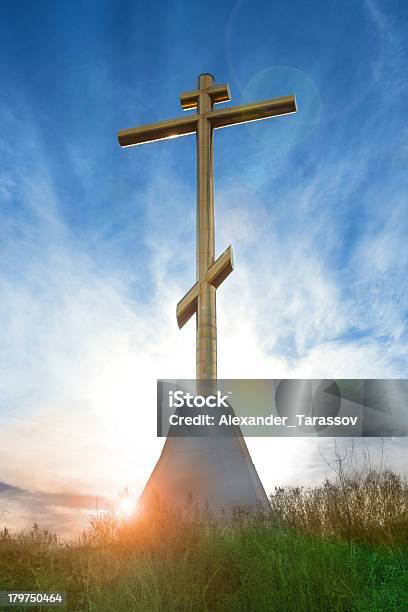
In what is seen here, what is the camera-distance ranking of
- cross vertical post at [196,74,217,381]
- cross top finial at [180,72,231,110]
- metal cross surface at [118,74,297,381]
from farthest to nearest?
cross top finial at [180,72,231,110]
metal cross surface at [118,74,297,381]
cross vertical post at [196,74,217,381]

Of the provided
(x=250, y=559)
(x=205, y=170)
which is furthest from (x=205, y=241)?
(x=250, y=559)

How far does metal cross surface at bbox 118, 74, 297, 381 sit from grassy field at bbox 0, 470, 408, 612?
3189mm

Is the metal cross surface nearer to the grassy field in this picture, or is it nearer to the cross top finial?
the cross top finial

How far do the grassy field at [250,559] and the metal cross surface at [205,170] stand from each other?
3.19m

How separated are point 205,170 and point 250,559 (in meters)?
7.80

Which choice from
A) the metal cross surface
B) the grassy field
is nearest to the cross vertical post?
the metal cross surface

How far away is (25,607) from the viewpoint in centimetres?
518

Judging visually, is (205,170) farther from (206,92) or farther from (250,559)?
(250,559)

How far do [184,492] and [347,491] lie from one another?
3297 millimetres

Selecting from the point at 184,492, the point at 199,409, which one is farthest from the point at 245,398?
the point at 184,492

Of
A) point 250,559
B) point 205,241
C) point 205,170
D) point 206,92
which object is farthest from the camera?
point 206,92

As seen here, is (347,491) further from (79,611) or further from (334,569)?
(79,611)

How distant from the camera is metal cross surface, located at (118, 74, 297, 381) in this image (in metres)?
10.0

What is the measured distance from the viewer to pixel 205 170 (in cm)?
1121
